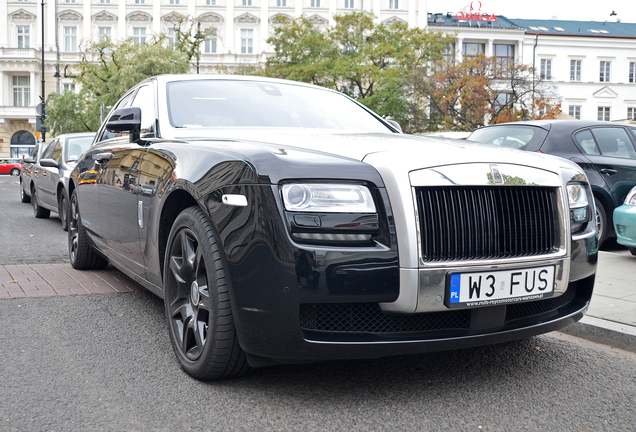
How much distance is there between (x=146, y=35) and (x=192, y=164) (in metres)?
57.2

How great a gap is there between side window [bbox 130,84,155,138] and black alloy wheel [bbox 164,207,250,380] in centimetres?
113

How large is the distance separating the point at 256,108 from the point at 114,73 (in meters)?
26.8

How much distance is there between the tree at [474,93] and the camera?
33281 mm

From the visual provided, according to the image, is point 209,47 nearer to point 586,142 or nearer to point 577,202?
point 586,142

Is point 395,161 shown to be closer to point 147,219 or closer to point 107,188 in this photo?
point 147,219

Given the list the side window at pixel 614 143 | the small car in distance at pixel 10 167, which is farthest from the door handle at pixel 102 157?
the small car in distance at pixel 10 167

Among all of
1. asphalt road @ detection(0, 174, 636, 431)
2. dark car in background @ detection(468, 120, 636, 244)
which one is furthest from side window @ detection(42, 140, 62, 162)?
asphalt road @ detection(0, 174, 636, 431)

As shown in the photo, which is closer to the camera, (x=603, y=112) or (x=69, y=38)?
(x=69, y=38)

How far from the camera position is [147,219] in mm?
3471

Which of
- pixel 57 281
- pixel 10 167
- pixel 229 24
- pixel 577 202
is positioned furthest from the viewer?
pixel 229 24

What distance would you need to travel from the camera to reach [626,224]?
6.20 metres

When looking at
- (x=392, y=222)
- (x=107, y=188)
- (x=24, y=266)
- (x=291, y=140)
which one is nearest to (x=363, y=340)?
(x=392, y=222)

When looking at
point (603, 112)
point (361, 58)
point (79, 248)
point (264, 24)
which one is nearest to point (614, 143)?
point (79, 248)

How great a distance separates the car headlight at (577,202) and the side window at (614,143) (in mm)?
4829
